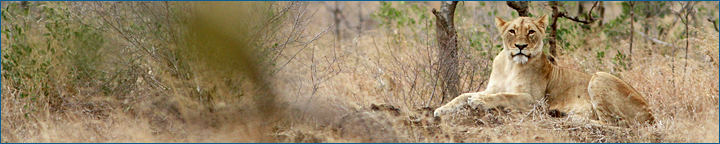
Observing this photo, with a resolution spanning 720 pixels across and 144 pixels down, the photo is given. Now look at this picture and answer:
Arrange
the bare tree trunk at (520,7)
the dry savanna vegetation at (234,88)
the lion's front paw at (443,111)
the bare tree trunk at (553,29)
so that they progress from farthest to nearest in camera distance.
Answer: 1. the bare tree trunk at (553,29)
2. the bare tree trunk at (520,7)
3. the lion's front paw at (443,111)
4. the dry savanna vegetation at (234,88)

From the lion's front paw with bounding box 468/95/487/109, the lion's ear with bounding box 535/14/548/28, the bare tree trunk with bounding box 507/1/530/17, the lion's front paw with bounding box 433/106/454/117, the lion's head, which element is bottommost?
the lion's front paw with bounding box 433/106/454/117

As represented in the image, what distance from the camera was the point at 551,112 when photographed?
6.66 metres

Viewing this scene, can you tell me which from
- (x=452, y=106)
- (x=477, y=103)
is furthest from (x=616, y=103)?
A: (x=452, y=106)

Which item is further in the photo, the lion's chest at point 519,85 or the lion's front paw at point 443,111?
the lion's chest at point 519,85

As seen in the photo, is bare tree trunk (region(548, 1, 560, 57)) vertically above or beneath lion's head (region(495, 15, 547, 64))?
above

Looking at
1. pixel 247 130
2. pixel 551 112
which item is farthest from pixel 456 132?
pixel 247 130

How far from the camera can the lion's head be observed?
261 inches

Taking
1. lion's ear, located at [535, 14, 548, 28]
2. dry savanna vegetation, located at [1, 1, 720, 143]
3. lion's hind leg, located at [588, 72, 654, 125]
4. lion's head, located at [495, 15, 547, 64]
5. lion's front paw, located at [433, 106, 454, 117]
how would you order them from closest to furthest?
dry savanna vegetation, located at [1, 1, 720, 143], lion's hind leg, located at [588, 72, 654, 125], lion's front paw, located at [433, 106, 454, 117], lion's head, located at [495, 15, 547, 64], lion's ear, located at [535, 14, 548, 28]

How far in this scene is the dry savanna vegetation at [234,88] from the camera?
584 centimetres

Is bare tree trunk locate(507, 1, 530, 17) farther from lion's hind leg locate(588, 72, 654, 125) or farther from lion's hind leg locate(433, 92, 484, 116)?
lion's hind leg locate(433, 92, 484, 116)

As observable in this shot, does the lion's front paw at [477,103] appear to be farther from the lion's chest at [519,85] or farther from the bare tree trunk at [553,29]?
the bare tree trunk at [553,29]

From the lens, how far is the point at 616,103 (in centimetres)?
634

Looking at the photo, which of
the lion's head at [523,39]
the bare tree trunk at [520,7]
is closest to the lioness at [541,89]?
the lion's head at [523,39]

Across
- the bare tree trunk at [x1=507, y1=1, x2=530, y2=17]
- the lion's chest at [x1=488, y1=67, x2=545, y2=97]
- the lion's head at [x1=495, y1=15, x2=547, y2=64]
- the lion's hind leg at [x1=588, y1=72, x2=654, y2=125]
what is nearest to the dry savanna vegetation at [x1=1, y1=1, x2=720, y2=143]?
the lion's hind leg at [x1=588, y1=72, x2=654, y2=125]
